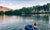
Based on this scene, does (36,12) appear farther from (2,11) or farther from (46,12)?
(2,11)

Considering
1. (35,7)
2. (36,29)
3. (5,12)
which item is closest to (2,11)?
(5,12)

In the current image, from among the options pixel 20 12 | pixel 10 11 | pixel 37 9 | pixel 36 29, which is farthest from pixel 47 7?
pixel 36 29

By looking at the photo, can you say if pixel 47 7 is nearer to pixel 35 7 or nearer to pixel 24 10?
pixel 35 7

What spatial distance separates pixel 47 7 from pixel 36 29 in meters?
65.7

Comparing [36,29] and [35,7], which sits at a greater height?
[35,7]

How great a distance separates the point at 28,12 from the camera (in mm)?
81438

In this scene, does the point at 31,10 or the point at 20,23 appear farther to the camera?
the point at 31,10

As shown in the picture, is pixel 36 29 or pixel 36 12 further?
pixel 36 12

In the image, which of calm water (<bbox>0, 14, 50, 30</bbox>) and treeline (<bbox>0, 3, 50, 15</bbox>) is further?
treeline (<bbox>0, 3, 50, 15</bbox>)

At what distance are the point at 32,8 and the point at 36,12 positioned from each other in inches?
199

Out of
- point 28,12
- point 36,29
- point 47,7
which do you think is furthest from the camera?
point 28,12

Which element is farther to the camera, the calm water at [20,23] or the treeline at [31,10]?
the treeline at [31,10]

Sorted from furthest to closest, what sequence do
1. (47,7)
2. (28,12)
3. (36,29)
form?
1. (28,12)
2. (47,7)
3. (36,29)

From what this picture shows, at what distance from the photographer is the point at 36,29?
11.0 metres
